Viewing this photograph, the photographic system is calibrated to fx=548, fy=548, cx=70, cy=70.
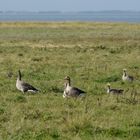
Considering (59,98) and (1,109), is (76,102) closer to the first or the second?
(59,98)

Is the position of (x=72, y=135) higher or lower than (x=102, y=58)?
higher

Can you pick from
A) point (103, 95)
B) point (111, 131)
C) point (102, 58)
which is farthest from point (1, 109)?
point (102, 58)

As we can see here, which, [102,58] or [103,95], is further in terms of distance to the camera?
[102,58]

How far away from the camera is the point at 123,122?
11000 mm

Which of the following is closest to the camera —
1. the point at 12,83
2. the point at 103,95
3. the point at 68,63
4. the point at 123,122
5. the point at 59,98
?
the point at 123,122

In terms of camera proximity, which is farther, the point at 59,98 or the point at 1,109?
the point at 59,98

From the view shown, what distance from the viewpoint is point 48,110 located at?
Result: 1232 cm

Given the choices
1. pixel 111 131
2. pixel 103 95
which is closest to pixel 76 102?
pixel 103 95

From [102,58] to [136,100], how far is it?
13100mm

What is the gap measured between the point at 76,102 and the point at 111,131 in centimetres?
324

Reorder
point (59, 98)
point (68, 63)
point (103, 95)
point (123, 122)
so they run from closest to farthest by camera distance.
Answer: point (123, 122), point (59, 98), point (103, 95), point (68, 63)

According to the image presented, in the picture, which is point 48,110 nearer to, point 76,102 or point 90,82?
point 76,102

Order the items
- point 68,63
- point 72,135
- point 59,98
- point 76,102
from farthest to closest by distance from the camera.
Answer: point 68,63 < point 59,98 < point 76,102 < point 72,135

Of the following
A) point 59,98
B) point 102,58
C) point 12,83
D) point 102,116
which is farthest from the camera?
point 102,58
